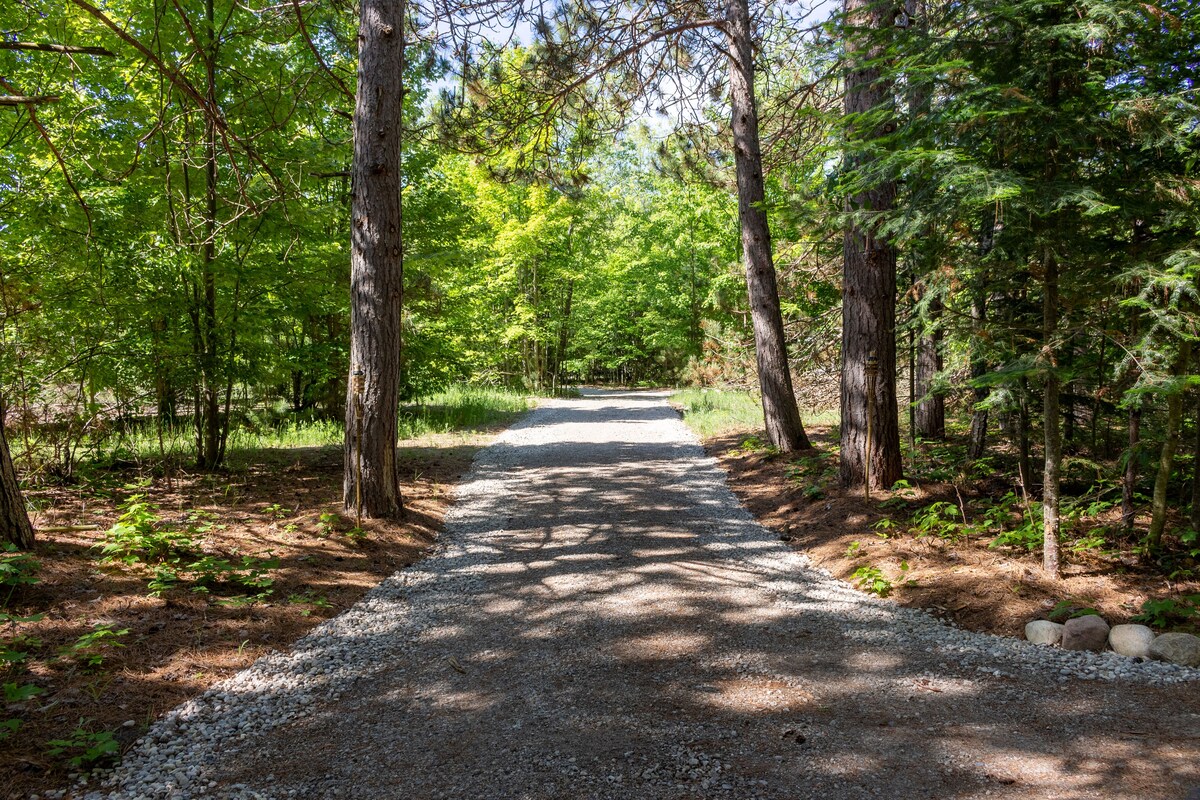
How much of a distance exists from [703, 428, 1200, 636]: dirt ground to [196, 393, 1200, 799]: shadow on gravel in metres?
0.41

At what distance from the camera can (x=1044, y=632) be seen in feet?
12.5

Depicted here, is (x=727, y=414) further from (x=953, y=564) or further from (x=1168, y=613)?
(x=1168, y=613)

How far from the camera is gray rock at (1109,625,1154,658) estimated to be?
3518 mm

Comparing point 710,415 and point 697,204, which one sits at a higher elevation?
point 697,204

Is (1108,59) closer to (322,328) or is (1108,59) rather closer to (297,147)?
(297,147)

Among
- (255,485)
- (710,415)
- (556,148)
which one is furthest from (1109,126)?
(710,415)

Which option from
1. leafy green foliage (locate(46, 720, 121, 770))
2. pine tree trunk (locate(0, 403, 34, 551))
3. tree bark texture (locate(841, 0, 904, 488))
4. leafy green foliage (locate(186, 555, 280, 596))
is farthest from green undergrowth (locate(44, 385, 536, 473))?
tree bark texture (locate(841, 0, 904, 488))

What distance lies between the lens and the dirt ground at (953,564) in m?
4.08

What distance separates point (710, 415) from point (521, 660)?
11.9 m

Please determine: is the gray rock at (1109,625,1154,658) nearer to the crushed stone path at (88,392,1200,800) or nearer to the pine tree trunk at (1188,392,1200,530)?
the crushed stone path at (88,392,1200,800)

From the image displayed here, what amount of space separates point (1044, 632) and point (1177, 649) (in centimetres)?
59

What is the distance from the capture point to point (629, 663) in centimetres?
364

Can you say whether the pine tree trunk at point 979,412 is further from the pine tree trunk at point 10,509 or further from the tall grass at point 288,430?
the tall grass at point 288,430

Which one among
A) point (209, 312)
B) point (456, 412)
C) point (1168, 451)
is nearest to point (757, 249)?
point (1168, 451)
